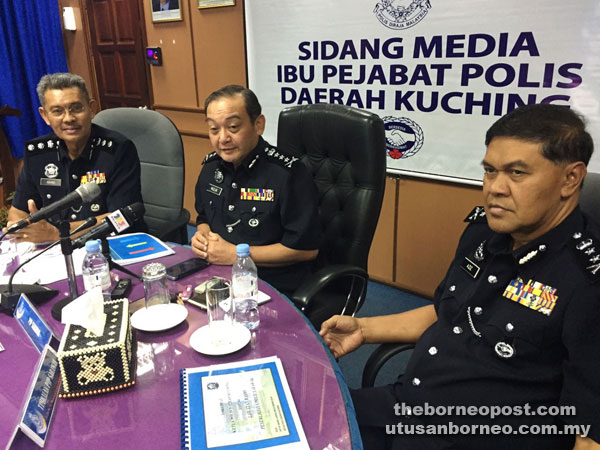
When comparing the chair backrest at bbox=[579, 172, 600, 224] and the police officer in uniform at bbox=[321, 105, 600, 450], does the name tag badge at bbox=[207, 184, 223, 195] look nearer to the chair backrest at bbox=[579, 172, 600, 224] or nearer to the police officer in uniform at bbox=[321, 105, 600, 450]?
the police officer in uniform at bbox=[321, 105, 600, 450]

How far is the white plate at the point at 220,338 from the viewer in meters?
1.09

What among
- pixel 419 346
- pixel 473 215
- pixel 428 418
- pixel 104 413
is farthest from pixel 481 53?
pixel 104 413

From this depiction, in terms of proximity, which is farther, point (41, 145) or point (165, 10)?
point (165, 10)

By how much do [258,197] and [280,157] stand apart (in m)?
0.18

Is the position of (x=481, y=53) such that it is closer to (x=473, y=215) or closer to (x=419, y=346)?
(x=473, y=215)

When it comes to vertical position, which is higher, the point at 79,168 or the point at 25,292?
the point at 79,168

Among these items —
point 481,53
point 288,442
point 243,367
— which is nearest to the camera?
point 288,442

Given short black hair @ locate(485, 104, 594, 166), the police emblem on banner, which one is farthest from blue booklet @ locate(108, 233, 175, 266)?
the police emblem on banner

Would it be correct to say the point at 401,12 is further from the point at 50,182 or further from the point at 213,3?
the point at 50,182

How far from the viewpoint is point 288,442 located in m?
0.83

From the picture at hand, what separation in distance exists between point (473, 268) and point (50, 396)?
105cm

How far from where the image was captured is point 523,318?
3.48ft

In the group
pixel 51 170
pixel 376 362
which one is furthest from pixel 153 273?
pixel 51 170

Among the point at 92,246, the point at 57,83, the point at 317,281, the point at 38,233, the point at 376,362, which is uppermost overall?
the point at 57,83
